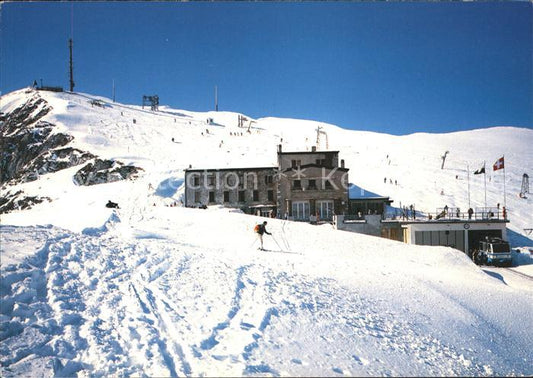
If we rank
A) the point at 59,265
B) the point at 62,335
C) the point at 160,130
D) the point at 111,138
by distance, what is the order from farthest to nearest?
the point at 160,130, the point at 111,138, the point at 59,265, the point at 62,335

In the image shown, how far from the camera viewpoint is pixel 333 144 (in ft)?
295

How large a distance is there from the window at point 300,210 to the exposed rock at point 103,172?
36.5 metres

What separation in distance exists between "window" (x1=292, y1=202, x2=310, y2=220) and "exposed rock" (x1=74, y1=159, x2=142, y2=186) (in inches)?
1436

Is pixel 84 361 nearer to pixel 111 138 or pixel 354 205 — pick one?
pixel 354 205

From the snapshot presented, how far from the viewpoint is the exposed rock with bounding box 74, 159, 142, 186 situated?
64.4 meters

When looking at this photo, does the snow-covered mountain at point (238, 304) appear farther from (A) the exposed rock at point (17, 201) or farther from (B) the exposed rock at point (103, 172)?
(A) the exposed rock at point (17, 201)

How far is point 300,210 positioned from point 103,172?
4529 cm

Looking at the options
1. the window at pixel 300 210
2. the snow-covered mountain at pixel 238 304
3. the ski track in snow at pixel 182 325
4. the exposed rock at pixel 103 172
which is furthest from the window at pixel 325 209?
the exposed rock at pixel 103 172

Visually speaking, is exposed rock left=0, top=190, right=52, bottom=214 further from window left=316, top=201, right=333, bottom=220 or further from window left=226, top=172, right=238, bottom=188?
window left=316, top=201, right=333, bottom=220

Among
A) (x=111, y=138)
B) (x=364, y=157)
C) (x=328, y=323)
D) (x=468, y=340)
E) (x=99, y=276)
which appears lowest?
(x=468, y=340)

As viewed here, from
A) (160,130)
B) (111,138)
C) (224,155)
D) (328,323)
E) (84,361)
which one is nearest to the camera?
(84,361)

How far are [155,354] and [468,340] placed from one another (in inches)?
316

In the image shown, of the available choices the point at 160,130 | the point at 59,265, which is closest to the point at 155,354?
the point at 59,265

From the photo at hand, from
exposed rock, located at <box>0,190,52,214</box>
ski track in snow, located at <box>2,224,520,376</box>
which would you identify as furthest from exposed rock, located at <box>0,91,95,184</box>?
ski track in snow, located at <box>2,224,520,376</box>
